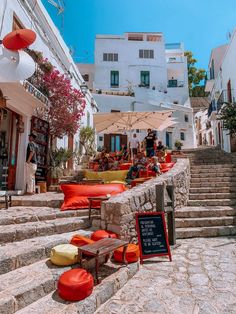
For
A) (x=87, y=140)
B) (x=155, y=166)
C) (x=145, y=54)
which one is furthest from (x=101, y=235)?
(x=145, y=54)

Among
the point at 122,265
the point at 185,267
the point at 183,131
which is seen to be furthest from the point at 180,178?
the point at 183,131

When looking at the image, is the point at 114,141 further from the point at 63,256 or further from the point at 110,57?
the point at 63,256

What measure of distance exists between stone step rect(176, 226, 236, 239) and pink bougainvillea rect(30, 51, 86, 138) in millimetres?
5935

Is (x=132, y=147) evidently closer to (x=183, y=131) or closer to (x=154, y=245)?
(x=154, y=245)

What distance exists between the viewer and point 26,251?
349 cm

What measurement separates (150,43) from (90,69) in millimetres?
7784

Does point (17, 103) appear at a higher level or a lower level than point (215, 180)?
higher

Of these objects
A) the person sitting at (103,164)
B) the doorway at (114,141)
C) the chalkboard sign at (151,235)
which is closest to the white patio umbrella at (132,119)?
the person sitting at (103,164)

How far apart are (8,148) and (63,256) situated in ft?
18.8

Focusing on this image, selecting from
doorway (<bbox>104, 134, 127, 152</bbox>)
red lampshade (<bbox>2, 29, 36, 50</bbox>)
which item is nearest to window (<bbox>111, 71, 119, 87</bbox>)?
doorway (<bbox>104, 134, 127, 152</bbox>)

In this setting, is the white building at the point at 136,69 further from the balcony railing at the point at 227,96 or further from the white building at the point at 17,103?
the white building at the point at 17,103

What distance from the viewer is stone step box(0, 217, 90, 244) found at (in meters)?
4.04

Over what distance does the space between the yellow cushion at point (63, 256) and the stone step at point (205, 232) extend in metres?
3.30

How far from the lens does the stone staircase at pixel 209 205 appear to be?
6.28 meters
